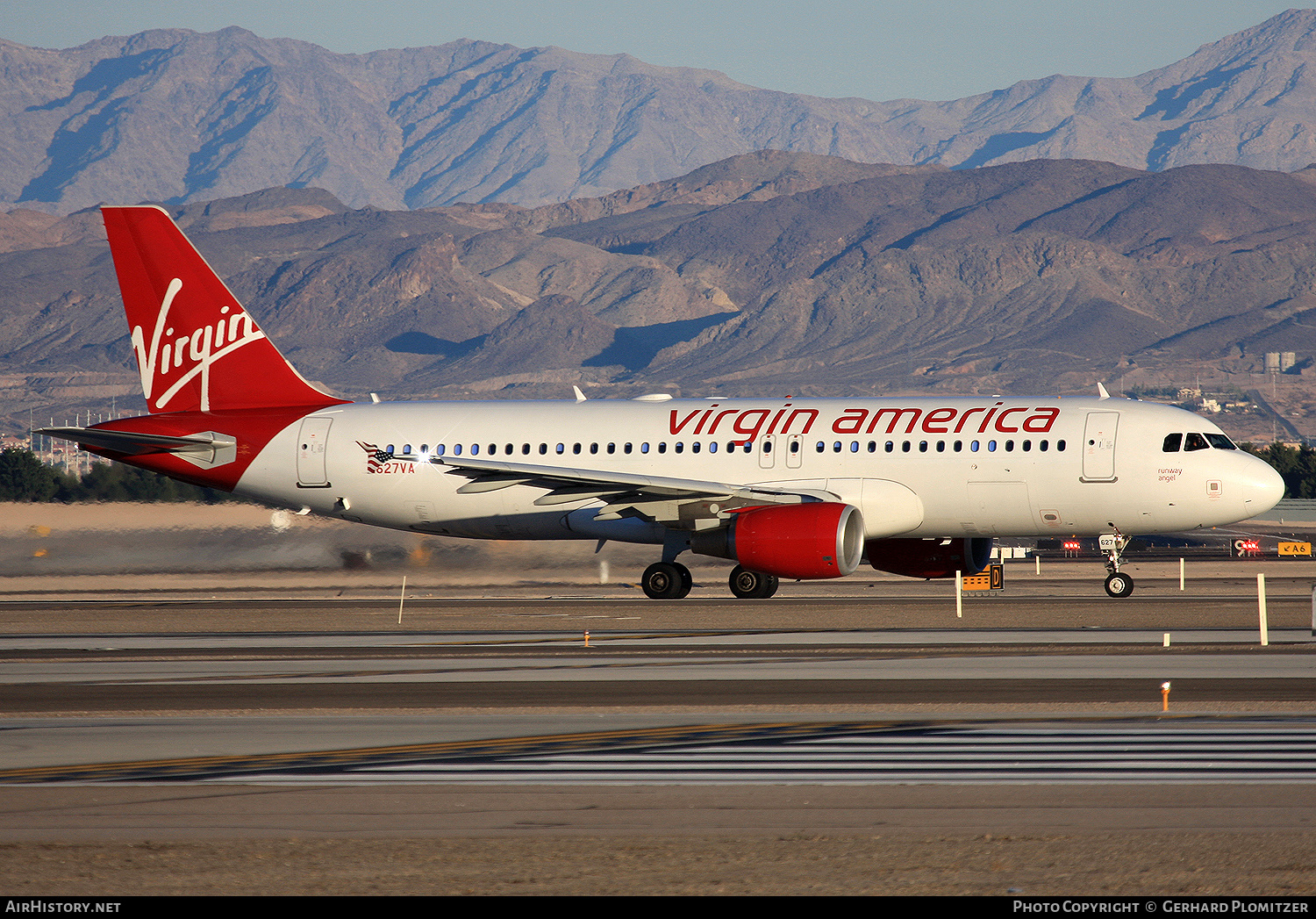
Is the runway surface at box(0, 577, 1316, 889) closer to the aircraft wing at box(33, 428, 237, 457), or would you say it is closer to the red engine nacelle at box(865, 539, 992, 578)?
the red engine nacelle at box(865, 539, 992, 578)

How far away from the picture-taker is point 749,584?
36875mm

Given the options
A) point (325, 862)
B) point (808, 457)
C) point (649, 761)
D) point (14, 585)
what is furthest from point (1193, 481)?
point (14, 585)

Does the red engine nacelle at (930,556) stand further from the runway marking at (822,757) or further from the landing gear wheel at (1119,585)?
the runway marking at (822,757)

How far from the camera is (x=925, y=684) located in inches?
794

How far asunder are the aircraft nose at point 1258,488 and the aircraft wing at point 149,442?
2323cm

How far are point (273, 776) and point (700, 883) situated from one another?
535 cm

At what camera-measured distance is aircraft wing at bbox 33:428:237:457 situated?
123 ft

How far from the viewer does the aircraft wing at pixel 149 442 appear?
37.6 m

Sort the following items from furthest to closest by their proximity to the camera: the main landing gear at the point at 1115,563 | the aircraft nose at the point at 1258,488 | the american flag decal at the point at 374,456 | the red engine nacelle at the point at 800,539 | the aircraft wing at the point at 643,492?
the american flag decal at the point at 374,456
the main landing gear at the point at 1115,563
the aircraft wing at the point at 643,492
the aircraft nose at the point at 1258,488
the red engine nacelle at the point at 800,539

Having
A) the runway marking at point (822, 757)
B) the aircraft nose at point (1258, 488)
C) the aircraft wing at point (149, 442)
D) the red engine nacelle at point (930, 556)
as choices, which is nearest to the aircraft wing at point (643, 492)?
the red engine nacelle at point (930, 556)

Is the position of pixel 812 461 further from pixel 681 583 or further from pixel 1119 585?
pixel 1119 585
